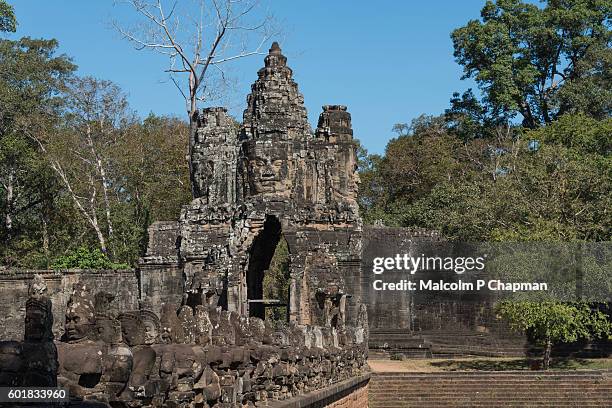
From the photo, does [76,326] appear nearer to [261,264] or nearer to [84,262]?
[261,264]

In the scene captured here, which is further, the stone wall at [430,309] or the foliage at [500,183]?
the stone wall at [430,309]

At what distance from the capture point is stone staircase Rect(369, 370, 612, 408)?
2773 centimetres

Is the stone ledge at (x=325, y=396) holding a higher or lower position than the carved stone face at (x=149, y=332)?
lower

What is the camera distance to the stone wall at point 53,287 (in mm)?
33281

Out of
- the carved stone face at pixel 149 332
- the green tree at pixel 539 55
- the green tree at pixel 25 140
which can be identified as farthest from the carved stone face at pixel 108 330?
the green tree at pixel 539 55

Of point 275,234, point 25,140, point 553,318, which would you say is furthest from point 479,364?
point 25,140

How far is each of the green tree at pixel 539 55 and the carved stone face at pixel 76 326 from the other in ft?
143

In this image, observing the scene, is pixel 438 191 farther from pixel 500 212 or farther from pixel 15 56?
pixel 15 56

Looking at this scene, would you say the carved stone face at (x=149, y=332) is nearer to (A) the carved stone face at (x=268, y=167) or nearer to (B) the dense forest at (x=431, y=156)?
(A) the carved stone face at (x=268, y=167)

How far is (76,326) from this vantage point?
305 inches

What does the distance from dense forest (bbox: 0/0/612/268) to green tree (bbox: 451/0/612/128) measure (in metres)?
0.07

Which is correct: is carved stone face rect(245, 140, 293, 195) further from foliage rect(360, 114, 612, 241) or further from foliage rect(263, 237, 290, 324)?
foliage rect(263, 237, 290, 324)

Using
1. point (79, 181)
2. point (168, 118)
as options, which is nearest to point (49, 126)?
point (79, 181)

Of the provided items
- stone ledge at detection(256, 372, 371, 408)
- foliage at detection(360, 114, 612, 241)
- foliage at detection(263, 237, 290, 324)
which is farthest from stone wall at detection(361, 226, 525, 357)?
stone ledge at detection(256, 372, 371, 408)
